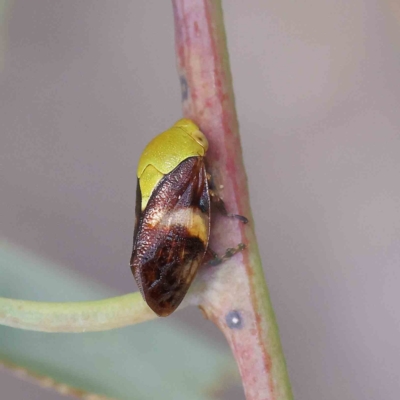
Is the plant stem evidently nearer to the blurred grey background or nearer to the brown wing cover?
the brown wing cover

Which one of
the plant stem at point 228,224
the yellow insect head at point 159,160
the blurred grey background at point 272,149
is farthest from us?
the blurred grey background at point 272,149

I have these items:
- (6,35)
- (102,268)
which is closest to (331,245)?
(102,268)

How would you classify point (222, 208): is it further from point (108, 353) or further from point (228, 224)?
point (108, 353)

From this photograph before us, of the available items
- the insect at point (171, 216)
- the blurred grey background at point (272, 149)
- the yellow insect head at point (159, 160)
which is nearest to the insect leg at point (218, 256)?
the insect at point (171, 216)

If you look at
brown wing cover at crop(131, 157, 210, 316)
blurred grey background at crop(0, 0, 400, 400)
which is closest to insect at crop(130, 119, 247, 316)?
brown wing cover at crop(131, 157, 210, 316)

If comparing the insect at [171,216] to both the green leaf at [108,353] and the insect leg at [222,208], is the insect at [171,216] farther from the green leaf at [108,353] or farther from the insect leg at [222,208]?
the green leaf at [108,353]

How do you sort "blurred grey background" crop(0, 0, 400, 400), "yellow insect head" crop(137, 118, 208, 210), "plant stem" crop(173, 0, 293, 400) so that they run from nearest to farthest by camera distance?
"plant stem" crop(173, 0, 293, 400)
"yellow insect head" crop(137, 118, 208, 210)
"blurred grey background" crop(0, 0, 400, 400)
